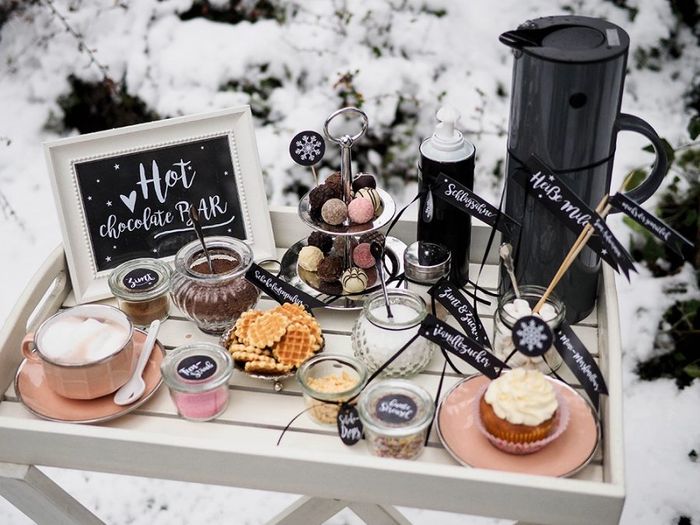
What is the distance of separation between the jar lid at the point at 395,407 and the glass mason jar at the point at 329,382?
1.1 inches

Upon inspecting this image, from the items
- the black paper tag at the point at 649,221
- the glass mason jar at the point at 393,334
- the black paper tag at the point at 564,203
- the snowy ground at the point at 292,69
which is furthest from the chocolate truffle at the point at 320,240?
the snowy ground at the point at 292,69

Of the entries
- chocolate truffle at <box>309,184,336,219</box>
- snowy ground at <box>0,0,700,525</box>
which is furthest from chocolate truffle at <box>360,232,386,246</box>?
snowy ground at <box>0,0,700,525</box>

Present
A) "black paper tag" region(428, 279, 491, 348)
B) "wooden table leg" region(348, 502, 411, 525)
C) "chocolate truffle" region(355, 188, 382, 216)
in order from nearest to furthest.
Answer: "black paper tag" region(428, 279, 491, 348) < "chocolate truffle" region(355, 188, 382, 216) < "wooden table leg" region(348, 502, 411, 525)

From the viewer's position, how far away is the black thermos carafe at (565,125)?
1457 mm

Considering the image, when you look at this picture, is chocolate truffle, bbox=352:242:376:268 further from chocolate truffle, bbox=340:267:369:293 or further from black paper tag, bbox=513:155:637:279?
black paper tag, bbox=513:155:637:279

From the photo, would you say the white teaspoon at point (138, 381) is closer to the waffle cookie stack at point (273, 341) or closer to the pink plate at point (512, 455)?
the waffle cookie stack at point (273, 341)

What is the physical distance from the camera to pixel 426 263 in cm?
162

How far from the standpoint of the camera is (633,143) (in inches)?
118

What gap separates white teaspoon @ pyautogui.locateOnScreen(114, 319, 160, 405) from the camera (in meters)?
1.50

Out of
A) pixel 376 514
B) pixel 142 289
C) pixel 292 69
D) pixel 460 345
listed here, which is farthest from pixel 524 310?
pixel 292 69

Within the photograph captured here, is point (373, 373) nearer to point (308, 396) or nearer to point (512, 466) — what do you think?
point (308, 396)

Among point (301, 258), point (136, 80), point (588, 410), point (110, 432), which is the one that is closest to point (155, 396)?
point (110, 432)

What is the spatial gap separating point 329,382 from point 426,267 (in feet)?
0.97

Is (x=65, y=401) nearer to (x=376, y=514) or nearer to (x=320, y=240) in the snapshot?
(x=320, y=240)
